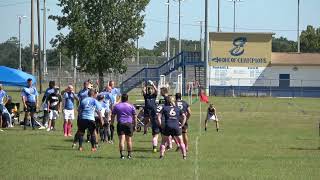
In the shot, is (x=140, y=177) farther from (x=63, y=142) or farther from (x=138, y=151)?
(x=63, y=142)

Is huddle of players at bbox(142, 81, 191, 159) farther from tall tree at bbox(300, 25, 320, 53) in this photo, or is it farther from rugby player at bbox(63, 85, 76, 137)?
tall tree at bbox(300, 25, 320, 53)

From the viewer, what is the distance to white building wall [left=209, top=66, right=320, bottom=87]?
75.1m

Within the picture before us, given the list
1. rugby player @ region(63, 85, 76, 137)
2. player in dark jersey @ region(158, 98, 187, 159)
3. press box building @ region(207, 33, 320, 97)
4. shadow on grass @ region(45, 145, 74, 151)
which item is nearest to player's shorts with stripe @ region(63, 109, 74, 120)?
rugby player @ region(63, 85, 76, 137)

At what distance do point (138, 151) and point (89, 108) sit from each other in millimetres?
1870

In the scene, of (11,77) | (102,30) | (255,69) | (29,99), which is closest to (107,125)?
(29,99)

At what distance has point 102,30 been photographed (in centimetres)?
5516

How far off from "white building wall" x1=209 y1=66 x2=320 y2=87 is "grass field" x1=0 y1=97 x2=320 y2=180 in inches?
1859

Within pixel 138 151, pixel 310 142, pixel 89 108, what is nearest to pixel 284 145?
pixel 310 142

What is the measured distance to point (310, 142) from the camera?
954 inches

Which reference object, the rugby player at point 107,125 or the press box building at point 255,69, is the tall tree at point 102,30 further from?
the rugby player at point 107,125

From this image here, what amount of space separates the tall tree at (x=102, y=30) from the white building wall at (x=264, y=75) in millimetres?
20857

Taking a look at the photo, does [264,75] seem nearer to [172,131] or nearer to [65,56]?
[65,56]

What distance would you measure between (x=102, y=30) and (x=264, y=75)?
26.5 metres

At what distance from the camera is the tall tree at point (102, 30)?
54969 millimetres
